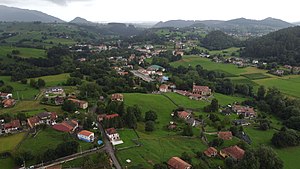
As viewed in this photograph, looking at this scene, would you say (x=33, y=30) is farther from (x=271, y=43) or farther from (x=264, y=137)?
(x=264, y=137)

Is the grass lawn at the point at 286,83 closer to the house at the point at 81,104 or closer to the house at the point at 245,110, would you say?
the house at the point at 245,110

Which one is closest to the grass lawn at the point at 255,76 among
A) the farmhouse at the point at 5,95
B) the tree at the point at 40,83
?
the tree at the point at 40,83

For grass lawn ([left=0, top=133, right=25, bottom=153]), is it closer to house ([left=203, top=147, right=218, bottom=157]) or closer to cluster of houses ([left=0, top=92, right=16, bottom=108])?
cluster of houses ([left=0, top=92, right=16, bottom=108])

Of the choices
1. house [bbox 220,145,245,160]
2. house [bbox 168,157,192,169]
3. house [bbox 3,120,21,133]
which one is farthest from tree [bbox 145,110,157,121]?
house [bbox 3,120,21,133]

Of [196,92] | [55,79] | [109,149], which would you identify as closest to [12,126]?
[109,149]

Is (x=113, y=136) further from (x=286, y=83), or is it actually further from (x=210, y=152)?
(x=286, y=83)

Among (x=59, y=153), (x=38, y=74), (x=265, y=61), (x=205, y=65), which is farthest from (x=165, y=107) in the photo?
(x=265, y=61)

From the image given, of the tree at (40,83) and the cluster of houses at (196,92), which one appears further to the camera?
the tree at (40,83)
